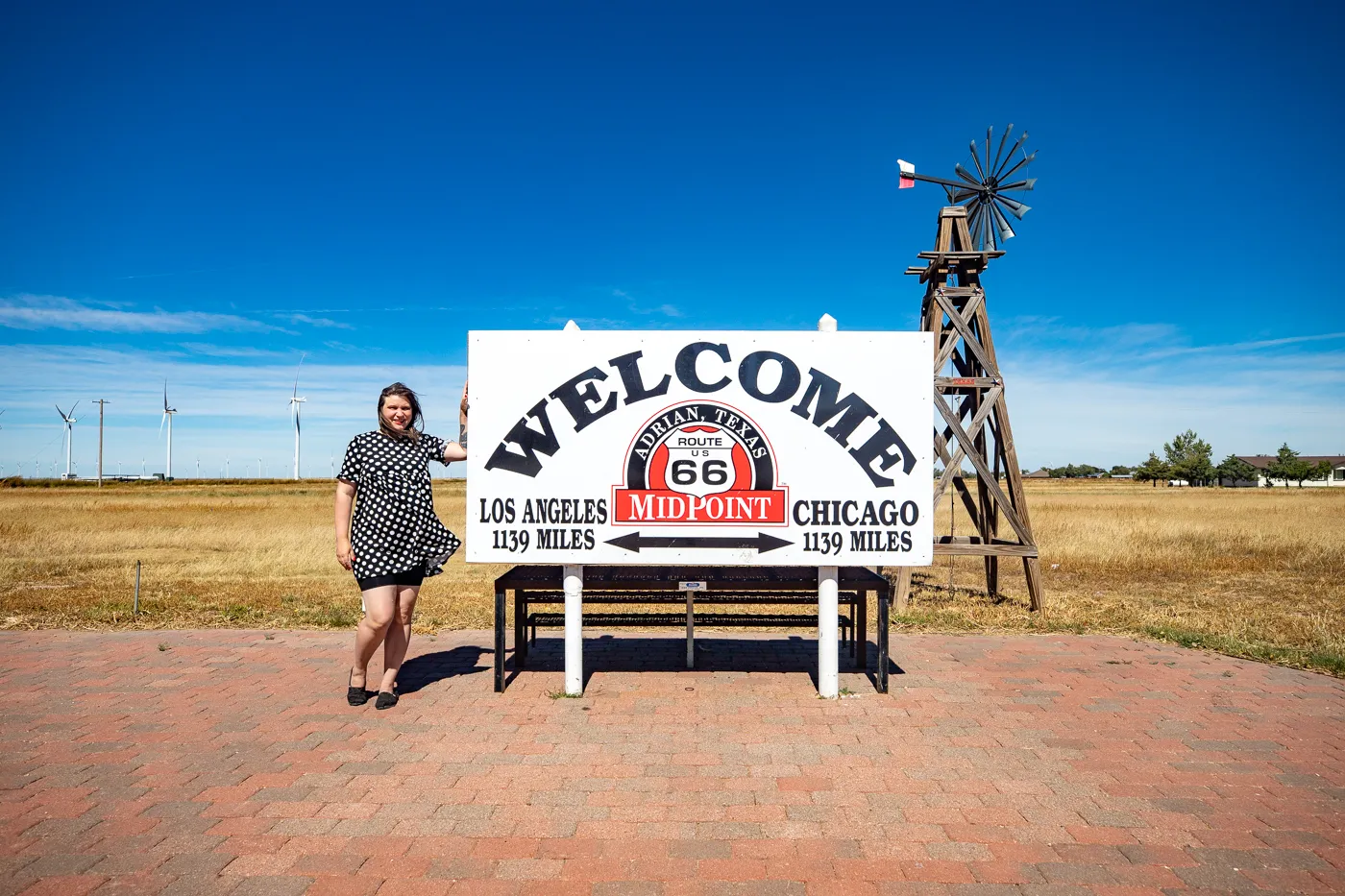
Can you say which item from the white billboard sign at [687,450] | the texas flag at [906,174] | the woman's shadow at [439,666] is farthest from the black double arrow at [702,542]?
the texas flag at [906,174]

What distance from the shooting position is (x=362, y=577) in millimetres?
4992

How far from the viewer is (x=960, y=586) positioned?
39.0 feet

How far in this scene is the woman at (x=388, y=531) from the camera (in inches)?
197

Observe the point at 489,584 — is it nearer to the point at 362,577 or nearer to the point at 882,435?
the point at 362,577

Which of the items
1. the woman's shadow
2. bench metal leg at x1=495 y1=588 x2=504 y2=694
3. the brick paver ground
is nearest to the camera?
the brick paver ground

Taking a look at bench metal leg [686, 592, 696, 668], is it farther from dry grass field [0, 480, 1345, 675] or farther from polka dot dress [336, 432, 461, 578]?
dry grass field [0, 480, 1345, 675]

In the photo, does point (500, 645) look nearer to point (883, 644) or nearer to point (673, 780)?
point (673, 780)

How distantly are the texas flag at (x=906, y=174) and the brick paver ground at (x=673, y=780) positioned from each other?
6.32 m

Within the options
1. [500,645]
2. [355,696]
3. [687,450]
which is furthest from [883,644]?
[355,696]

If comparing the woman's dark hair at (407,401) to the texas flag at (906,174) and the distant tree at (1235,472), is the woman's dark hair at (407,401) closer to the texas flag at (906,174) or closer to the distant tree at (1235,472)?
the texas flag at (906,174)

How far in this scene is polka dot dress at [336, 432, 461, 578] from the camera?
16.4 feet

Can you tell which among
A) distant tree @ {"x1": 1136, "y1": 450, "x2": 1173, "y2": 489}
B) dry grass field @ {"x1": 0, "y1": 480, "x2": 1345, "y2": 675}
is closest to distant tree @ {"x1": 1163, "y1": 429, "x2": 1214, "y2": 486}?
distant tree @ {"x1": 1136, "y1": 450, "x2": 1173, "y2": 489}

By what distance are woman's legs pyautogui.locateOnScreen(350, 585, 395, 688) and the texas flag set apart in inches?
317

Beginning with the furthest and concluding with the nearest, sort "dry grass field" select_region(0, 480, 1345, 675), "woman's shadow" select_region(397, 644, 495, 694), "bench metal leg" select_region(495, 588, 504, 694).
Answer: "dry grass field" select_region(0, 480, 1345, 675) → "woman's shadow" select_region(397, 644, 495, 694) → "bench metal leg" select_region(495, 588, 504, 694)
